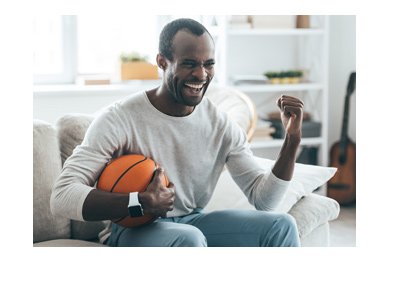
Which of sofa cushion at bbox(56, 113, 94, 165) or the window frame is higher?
the window frame

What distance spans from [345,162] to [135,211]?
2.34 m

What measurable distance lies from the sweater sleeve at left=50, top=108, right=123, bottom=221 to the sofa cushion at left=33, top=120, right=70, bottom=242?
182 mm

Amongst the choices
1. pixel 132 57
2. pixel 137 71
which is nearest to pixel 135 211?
pixel 137 71

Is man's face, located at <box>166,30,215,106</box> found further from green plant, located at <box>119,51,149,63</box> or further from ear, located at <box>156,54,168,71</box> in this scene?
green plant, located at <box>119,51,149,63</box>

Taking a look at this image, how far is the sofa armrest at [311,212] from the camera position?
2.01 metres

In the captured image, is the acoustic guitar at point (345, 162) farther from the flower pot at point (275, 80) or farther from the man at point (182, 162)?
the man at point (182, 162)

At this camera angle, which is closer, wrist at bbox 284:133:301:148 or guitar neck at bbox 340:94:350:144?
wrist at bbox 284:133:301:148

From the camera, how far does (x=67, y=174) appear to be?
1738mm

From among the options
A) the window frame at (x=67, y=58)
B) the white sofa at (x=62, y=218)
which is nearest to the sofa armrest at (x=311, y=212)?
the white sofa at (x=62, y=218)

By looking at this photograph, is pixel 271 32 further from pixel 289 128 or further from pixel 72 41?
pixel 289 128

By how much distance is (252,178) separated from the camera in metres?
1.95

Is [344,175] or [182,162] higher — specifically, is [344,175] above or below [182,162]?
below

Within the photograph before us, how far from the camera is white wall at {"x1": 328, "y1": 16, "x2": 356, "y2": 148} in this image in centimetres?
385

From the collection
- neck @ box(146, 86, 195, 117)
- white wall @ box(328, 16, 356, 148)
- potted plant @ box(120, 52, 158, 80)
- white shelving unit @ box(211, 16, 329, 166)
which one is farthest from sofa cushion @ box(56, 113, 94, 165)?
white wall @ box(328, 16, 356, 148)
